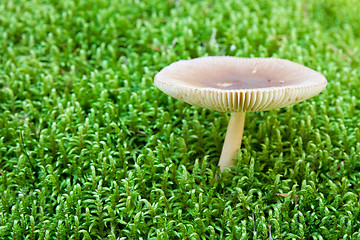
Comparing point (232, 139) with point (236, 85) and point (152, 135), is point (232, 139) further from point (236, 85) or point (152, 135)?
point (152, 135)

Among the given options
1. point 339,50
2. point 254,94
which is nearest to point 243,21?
point 339,50

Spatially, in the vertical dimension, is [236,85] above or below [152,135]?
above

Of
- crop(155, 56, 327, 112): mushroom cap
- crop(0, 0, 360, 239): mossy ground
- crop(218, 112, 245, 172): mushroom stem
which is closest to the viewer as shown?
crop(155, 56, 327, 112): mushroom cap

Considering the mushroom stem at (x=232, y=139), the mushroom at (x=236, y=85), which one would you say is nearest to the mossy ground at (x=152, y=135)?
the mushroom stem at (x=232, y=139)

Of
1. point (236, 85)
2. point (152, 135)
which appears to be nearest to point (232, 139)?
point (236, 85)

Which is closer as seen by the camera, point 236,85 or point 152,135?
point 236,85

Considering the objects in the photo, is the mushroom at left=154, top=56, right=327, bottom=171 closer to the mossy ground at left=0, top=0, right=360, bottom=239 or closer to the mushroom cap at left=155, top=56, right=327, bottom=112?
the mushroom cap at left=155, top=56, right=327, bottom=112

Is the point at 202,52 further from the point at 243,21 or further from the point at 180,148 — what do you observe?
the point at 180,148

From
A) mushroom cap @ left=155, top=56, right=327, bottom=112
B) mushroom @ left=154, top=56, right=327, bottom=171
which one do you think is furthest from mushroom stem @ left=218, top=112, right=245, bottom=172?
mushroom cap @ left=155, top=56, right=327, bottom=112
